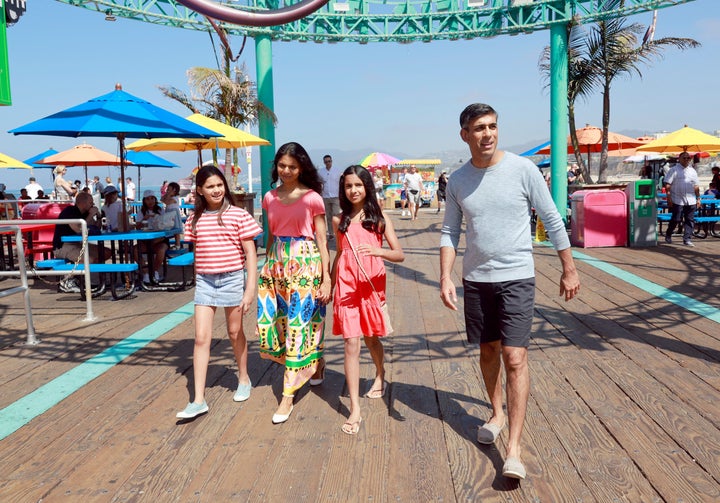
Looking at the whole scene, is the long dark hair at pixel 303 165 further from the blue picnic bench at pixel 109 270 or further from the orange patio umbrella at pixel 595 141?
the orange patio umbrella at pixel 595 141

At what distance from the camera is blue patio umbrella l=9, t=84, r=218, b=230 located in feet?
24.0

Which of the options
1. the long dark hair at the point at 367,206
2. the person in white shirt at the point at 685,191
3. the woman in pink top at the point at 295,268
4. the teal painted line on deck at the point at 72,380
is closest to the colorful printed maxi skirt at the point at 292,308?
the woman in pink top at the point at 295,268

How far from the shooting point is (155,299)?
8.21m

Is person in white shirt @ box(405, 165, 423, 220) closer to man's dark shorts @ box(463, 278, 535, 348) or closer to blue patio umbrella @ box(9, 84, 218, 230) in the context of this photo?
blue patio umbrella @ box(9, 84, 218, 230)

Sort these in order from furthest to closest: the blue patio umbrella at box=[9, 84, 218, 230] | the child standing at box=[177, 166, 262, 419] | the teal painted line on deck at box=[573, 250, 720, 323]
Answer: the blue patio umbrella at box=[9, 84, 218, 230] → the teal painted line on deck at box=[573, 250, 720, 323] → the child standing at box=[177, 166, 262, 419]

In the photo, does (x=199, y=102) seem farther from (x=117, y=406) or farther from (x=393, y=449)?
(x=393, y=449)

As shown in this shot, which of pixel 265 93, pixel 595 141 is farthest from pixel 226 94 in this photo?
pixel 595 141

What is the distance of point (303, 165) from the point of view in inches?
159

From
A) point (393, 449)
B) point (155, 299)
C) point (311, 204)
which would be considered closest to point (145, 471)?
point (393, 449)

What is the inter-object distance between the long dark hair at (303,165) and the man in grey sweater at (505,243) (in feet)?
3.80

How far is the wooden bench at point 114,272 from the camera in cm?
756

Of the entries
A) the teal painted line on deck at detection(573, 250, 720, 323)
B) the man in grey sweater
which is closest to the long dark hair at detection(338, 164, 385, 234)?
the man in grey sweater

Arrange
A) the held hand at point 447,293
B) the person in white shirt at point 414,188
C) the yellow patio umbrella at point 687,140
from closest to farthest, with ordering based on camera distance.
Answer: the held hand at point 447,293 < the yellow patio umbrella at point 687,140 < the person in white shirt at point 414,188

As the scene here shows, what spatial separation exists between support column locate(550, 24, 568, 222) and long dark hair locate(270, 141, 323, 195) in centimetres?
1104
